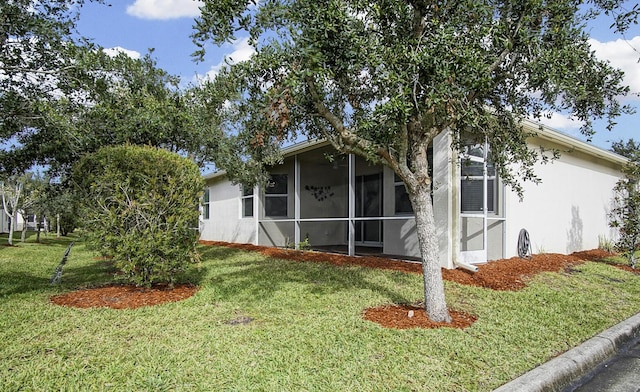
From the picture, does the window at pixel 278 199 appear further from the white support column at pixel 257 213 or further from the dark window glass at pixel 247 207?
the dark window glass at pixel 247 207

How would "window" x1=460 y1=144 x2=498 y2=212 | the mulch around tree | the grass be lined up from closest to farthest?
the grass < the mulch around tree < "window" x1=460 y1=144 x2=498 y2=212

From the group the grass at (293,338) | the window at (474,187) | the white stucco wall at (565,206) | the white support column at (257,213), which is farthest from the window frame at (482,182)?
the white support column at (257,213)

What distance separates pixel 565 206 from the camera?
11.0 metres

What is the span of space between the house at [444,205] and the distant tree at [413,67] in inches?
43.6

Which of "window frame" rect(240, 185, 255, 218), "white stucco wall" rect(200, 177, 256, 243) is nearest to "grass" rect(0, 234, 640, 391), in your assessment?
"window frame" rect(240, 185, 255, 218)

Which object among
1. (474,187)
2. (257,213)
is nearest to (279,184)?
(257,213)

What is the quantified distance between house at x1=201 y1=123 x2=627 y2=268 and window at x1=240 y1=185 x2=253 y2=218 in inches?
1.9

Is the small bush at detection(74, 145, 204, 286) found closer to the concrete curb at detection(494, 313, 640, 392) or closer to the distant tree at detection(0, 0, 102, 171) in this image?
Result: the distant tree at detection(0, 0, 102, 171)

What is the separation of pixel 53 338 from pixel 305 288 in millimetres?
3572

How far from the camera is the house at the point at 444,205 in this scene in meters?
8.04

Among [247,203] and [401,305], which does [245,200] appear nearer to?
[247,203]

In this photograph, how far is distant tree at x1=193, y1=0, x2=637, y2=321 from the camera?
4.17 metres

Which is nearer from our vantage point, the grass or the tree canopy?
the grass

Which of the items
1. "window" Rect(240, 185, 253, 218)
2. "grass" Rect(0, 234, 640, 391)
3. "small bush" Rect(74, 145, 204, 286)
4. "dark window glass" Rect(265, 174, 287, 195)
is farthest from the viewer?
"window" Rect(240, 185, 253, 218)
